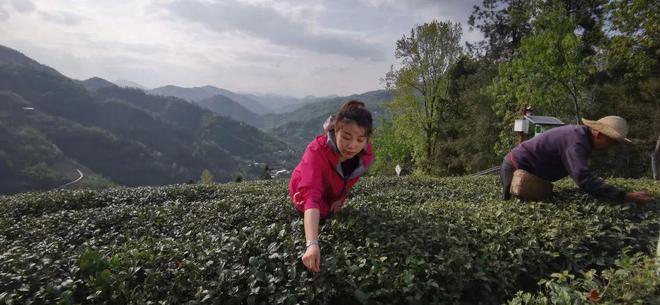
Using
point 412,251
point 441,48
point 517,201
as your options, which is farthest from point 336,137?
point 441,48

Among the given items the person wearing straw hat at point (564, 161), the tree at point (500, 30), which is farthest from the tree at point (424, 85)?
the person wearing straw hat at point (564, 161)

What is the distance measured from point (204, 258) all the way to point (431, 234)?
2.26 metres

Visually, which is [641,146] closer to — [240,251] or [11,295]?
[240,251]

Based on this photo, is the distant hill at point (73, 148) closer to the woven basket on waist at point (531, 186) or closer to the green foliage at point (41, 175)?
the green foliage at point (41, 175)

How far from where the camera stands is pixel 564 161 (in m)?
4.58

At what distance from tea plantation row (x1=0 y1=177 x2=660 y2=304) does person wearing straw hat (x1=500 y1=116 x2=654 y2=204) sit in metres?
0.25

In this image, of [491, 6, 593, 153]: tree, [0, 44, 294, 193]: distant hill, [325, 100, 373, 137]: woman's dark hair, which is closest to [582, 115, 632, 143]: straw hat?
[325, 100, 373, 137]: woman's dark hair

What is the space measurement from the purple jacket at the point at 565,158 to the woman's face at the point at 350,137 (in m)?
2.85

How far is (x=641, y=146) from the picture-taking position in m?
21.0

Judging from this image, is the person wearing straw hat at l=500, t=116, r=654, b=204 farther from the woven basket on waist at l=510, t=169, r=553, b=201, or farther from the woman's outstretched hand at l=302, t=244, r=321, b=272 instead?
the woman's outstretched hand at l=302, t=244, r=321, b=272

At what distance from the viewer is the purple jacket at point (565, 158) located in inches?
167

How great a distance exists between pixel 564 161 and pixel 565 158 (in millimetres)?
51

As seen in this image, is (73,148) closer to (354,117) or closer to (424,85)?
(424,85)

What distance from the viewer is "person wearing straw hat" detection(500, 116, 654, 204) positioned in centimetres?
425
